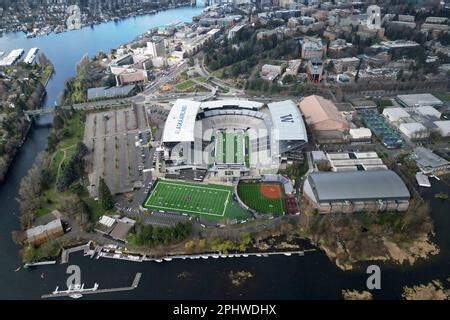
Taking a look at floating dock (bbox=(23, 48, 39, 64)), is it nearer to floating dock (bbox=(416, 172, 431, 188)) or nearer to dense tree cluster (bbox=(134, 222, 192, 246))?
dense tree cluster (bbox=(134, 222, 192, 246))

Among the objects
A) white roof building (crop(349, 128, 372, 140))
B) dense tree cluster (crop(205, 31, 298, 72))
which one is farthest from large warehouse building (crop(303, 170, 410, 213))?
dense tree cluster (crop(205, 31, 298, 72))

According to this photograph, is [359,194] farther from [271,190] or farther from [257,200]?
[257,200]

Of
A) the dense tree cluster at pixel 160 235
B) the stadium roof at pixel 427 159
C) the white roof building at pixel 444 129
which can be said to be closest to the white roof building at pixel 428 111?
the white roof building at pixel 444 129

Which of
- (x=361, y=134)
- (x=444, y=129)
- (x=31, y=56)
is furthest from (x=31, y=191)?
(x=31, y=56)

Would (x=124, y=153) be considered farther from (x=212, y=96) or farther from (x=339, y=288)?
(x=339, y=288)

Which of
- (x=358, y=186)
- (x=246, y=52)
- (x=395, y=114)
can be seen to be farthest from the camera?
(x=246, y=52)

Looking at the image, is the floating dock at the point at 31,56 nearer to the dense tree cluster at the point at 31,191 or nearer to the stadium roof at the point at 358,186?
the dense tree cluster at the point at 31,191
